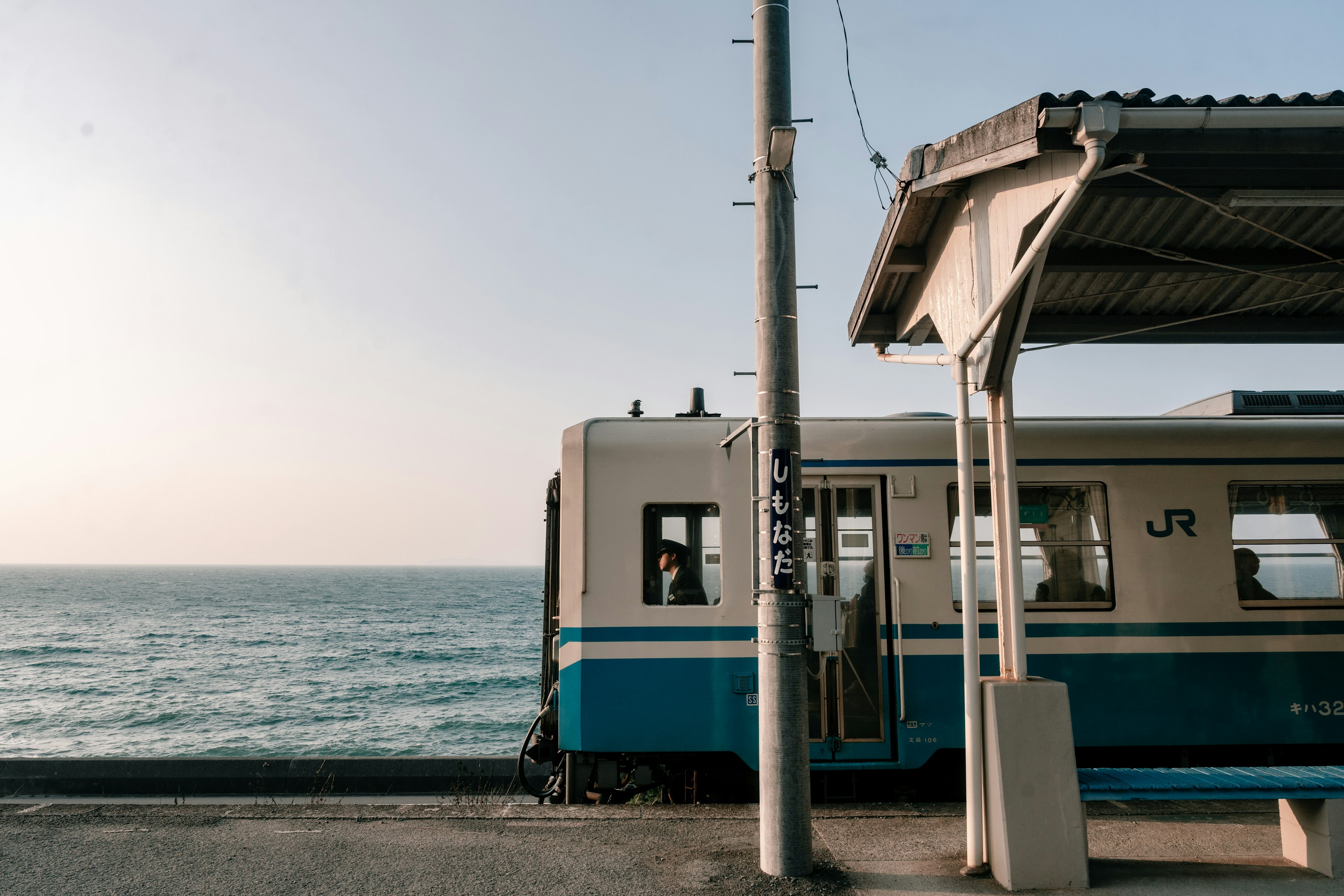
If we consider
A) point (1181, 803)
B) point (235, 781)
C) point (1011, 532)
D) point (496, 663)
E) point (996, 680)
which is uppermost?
point (1011, 532)

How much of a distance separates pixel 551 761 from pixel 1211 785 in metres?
4.98

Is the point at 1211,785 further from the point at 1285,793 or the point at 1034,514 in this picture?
the point at 1034,514

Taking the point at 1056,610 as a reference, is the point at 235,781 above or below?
below

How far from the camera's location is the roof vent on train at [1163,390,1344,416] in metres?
7.55

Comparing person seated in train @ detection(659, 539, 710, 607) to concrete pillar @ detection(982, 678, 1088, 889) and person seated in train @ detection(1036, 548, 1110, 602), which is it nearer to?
concrete pillar @ detection(982, 678, 1088, 889)

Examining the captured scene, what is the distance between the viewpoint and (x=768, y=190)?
5.03 m

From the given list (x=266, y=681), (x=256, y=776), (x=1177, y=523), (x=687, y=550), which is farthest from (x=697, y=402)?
(x=266, y=681)

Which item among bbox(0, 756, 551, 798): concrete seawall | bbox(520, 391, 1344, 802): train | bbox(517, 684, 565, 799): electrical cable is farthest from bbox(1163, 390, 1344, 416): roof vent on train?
bbox(0, 756, 551, 798): concrete seawall

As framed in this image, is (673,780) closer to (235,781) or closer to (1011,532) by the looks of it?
(1011,532)

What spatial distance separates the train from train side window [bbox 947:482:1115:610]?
17 millimetres

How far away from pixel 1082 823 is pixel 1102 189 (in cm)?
358

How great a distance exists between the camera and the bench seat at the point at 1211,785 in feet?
16.1

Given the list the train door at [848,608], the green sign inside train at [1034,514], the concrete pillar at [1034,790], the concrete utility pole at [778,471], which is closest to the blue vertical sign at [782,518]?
the concrete utility pole at [778,471]

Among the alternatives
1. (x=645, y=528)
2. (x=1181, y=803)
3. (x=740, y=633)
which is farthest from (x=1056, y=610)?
(x=645, y=528)
